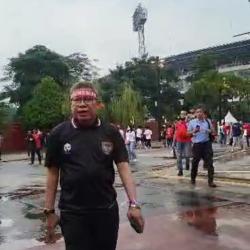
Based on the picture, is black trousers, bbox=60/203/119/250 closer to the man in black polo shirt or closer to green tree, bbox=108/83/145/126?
the man in black polo shirt

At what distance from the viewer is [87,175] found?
387 centimetres

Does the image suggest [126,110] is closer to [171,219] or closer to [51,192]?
[171,219]

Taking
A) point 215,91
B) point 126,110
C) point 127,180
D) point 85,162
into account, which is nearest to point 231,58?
point 215,91

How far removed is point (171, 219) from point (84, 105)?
446 centimetres

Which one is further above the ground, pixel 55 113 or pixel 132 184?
pixel 55 113

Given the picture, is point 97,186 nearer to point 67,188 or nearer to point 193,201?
point 67,188

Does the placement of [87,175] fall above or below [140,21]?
below

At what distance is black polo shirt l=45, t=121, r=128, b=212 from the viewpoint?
389 centimetres

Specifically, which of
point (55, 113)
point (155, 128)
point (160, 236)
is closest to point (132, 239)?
point (160, 236)

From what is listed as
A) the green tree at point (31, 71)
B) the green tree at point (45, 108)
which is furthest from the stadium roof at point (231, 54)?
the green tree at point (45, 108)

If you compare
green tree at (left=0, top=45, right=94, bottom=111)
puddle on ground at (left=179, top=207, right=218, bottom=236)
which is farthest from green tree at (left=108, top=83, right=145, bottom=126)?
puddle on ground at (left=179, top=207, right=218, bottom=236)

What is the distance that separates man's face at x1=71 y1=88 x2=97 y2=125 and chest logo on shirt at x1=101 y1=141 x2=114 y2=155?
0.17 m

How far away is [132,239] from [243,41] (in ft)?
341

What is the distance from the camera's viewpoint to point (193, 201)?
9742mm
